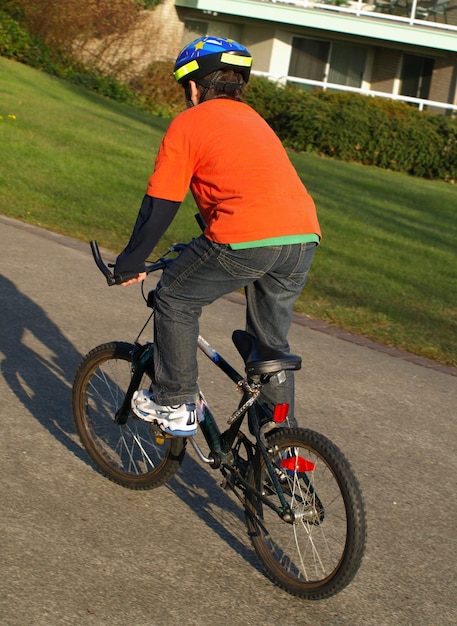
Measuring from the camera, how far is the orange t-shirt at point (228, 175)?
3756 mm

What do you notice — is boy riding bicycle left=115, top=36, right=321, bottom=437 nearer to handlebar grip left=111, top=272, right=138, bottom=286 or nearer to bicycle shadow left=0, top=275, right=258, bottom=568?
handlebar grip left=111, top=272, right=138, bottom=286

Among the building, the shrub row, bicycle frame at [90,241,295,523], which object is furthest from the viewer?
the building

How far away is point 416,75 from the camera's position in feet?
109

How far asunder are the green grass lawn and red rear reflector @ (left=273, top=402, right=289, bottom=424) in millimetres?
3977

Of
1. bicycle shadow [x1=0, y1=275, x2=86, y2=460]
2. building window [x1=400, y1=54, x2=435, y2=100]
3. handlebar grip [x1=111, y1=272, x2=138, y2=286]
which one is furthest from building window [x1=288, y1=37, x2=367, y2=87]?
handlebar grip [x1=111, y1=272, x2=138, y2=286]

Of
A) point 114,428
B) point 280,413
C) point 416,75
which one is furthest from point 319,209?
point 416,75

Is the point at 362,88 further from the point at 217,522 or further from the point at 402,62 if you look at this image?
the point at 217,522

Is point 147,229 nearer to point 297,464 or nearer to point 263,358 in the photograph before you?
point 263,358

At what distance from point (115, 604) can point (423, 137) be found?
72.6 ft

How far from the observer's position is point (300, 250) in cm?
387

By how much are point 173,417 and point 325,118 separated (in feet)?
67.9

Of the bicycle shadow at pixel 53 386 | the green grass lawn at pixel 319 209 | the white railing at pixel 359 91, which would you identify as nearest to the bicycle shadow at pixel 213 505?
the bicycle shadow at pixel 53 386

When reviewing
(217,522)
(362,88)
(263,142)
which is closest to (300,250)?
(263,142)

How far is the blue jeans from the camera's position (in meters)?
3.83
